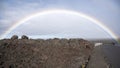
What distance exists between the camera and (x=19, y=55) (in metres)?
36.6

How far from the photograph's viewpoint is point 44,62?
34.3 metres

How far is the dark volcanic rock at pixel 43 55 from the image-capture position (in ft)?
110

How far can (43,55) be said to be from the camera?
37.5 meters

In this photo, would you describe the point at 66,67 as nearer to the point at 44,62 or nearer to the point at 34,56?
the point at 44,62

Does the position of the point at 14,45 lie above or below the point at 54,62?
above

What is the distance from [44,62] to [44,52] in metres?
4.89

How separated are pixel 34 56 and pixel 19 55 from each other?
2379 mm

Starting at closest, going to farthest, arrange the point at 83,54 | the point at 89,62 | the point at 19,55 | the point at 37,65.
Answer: the point at 37,65 < the point at 19,55 < the point at 89,62 < the point at 83,54

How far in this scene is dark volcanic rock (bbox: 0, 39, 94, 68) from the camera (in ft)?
110

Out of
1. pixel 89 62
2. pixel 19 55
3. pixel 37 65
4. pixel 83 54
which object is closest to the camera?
pixel 37 65

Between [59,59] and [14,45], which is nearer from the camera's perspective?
[59,59]

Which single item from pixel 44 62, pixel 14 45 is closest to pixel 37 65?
pixel 44 62

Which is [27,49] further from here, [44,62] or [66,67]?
[66,67]

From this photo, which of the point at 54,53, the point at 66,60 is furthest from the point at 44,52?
the point at 66,60
